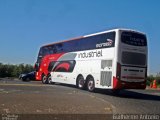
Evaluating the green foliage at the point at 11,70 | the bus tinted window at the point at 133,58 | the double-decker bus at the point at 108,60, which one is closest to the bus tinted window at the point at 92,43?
the double-decker bus at the point at 108,60

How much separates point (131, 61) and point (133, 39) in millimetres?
1452

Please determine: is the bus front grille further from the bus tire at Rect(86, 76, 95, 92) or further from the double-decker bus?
the bus tire at Rect(86, 76, 95, 92)

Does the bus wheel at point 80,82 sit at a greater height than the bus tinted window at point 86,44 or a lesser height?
lesser

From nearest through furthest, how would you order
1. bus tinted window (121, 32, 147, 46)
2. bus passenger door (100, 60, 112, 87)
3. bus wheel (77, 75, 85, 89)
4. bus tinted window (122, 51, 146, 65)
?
bus tinted window (122, 51, 146, 65) → bus tinted window (121, 32, 147, 46) → bus passenger door (100, 60, 112, 87) → bus wheel (77, 75, 85, 89)

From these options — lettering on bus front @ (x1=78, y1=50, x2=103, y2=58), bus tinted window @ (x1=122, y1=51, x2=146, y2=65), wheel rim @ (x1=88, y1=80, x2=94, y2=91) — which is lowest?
wheel rim @ (x1=88, y1=80, x2=94, y2=91)

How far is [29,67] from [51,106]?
5689 cm

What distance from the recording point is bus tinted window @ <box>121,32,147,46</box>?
22694 millimetres

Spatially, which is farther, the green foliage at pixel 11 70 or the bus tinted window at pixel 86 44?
the green foliage at pixel 11 70

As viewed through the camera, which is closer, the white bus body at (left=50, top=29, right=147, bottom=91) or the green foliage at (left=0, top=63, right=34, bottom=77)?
the white bus body at (left=50, top=29, right=147, bottom=91)

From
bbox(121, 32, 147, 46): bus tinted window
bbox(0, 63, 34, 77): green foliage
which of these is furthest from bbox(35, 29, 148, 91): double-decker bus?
bbox(0, 63, 34, 77): green foliage

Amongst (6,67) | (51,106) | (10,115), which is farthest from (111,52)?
(6,67)

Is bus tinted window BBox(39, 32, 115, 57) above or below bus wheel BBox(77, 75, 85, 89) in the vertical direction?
above

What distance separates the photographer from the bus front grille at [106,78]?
2302 centimetres

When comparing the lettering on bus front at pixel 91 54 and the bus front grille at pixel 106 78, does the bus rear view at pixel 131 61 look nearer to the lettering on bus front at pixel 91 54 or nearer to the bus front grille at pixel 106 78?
the bus front grille at pixel 106 78
